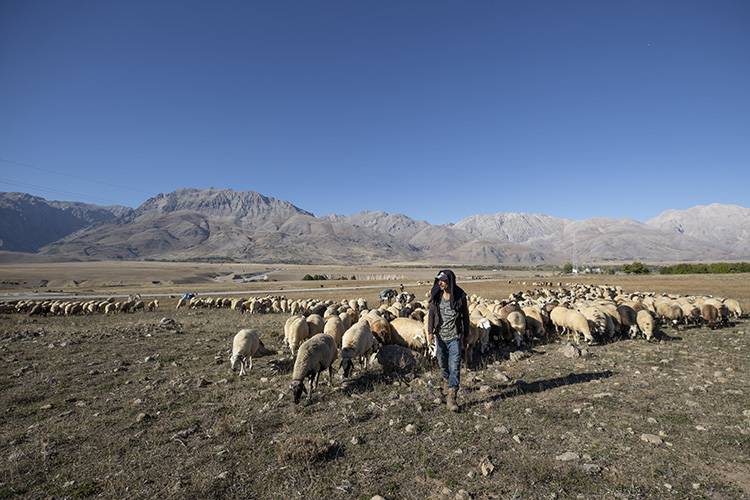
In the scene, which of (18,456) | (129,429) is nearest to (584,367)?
(129,429)

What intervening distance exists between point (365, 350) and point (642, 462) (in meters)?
7.13

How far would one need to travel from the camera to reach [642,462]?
525 centimetres

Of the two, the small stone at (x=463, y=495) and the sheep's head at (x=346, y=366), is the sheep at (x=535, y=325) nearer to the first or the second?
the sheep's head at (x=346, y=366)

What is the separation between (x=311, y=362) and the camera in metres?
8.59

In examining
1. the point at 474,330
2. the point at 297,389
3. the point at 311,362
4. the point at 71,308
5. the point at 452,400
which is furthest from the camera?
the point at 71,308

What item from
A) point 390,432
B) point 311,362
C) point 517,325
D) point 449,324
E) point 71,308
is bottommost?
point 71,308

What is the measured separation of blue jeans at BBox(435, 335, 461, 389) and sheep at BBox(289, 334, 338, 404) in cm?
289

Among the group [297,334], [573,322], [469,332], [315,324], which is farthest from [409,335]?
[573,322]

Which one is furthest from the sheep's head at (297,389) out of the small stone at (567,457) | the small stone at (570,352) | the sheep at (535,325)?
the sheep at (535,325)

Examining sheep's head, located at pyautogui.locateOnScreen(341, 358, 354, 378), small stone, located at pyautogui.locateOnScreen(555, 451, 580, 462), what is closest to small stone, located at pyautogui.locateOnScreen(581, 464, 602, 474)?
small stone, located at pyautogui.locateOnScreen(555, 451, 580, 462)

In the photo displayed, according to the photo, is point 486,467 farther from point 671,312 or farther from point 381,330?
point 671,312

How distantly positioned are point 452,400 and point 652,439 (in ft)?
10.6

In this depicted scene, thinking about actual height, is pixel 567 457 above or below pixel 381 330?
below

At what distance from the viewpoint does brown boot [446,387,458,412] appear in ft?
23.9
